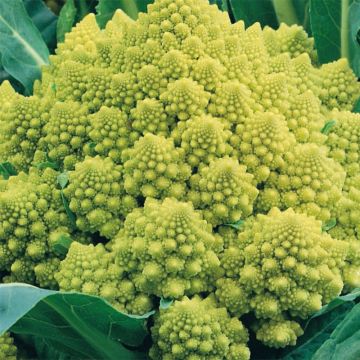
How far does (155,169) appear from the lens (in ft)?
5.33

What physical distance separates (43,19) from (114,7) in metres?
0.42

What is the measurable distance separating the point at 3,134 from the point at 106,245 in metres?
0.50

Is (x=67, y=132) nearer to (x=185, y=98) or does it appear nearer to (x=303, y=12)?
(x=185, y=98)

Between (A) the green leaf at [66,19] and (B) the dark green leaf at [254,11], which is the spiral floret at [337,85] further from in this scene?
(A) the green leaf at [66,19]

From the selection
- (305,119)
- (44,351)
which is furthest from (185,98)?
(44,351)

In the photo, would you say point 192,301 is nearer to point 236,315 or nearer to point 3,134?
point 236,315

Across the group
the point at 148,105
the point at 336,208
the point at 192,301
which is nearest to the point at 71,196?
the point at 148,105

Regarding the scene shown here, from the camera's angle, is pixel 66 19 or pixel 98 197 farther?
pixel 66 19

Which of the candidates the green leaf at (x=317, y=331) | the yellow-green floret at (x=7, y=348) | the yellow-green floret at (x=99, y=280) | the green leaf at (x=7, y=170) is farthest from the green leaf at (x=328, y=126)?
the yellow-green floret at (x=7, y=348)

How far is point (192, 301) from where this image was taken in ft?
5.02

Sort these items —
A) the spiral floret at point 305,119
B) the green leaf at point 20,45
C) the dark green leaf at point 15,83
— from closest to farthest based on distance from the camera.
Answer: the spiral floret at point 305,119, the green leaf at point 20,45, the dark green leaf at point 15,83

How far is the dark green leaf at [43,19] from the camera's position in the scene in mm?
2510

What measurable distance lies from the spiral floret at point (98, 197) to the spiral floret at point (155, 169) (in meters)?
0.04

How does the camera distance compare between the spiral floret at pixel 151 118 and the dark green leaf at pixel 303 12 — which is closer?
the spiral floret at pixel 151 118
